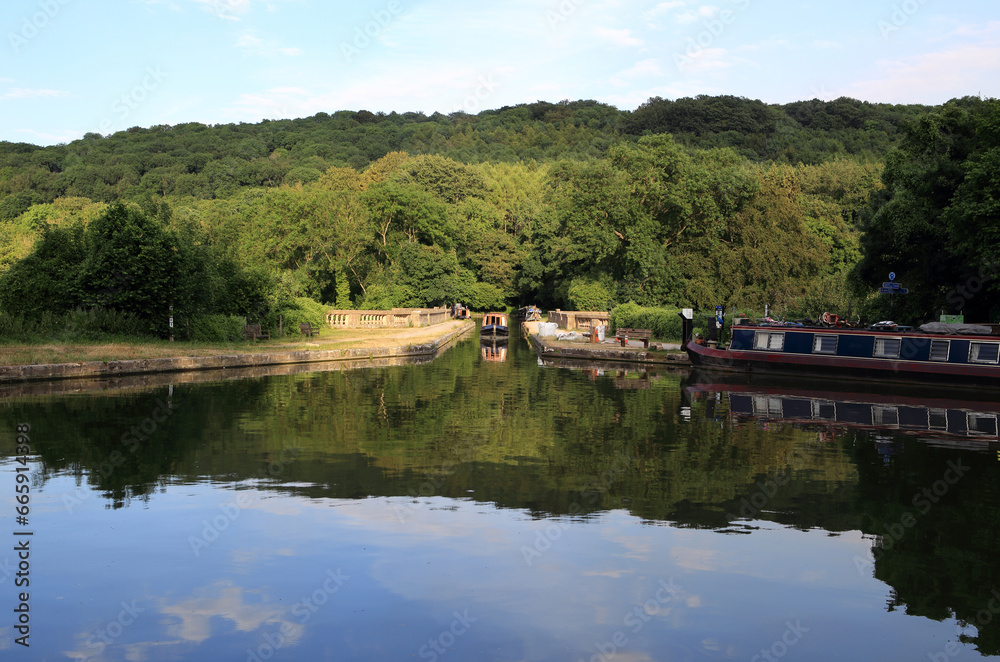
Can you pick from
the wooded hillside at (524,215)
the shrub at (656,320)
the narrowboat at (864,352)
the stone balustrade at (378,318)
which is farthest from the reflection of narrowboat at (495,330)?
the narrowboat at (864,352)

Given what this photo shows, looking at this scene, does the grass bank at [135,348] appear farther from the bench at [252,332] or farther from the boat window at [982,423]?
the boat window at [982,423]

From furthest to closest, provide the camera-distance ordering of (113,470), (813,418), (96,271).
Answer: (96,271)
(813,418)
(113,470)

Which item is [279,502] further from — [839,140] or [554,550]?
[839,140]

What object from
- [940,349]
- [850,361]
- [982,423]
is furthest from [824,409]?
[940,349]

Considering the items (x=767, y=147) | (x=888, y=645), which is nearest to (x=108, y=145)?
(x=767, y=147)

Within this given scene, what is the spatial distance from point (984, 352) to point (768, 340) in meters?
7.84

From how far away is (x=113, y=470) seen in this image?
598 inches

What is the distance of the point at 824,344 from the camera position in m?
33.2

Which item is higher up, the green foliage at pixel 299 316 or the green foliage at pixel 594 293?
the green foliage at pixel 594 293

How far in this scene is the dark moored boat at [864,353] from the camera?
1167 inches

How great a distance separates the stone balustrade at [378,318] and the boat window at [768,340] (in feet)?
117

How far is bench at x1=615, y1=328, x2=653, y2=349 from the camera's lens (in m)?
42.0

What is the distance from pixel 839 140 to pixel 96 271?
125255 millimetres

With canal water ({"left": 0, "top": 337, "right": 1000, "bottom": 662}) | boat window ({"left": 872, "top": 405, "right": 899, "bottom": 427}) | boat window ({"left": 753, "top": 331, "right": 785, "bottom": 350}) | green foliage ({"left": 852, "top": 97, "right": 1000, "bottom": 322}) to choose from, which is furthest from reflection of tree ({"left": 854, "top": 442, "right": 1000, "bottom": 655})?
green foliage ({"left": 852, "top": 97, "right": 1000, "bottom": 322})
